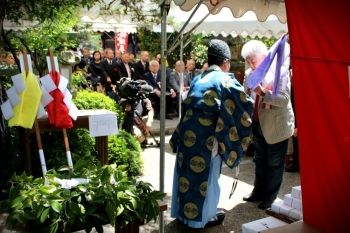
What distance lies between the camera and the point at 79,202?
231 centimetres

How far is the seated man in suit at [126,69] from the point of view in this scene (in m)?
10.0

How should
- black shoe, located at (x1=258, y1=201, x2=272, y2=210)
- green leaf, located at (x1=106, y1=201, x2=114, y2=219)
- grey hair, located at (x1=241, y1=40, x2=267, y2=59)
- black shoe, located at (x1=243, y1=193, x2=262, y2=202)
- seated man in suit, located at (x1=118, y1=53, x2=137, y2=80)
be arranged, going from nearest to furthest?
green leaf, located at (x1=106, y1=201, x2=114, y2=219) < grey hair, located at (x1=241, y1=40, x2=267, y2=59) < black shoe, located at (x1=258, y1=201, x2=272, y2=210) < black shoe, located at (x1=243, y1=193, x2=262, y2=202) < seated man in suit, located at (x1=118, y1=53, x2=137, y2=80)

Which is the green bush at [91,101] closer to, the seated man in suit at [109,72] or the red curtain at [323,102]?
the red curtain at [323,102]

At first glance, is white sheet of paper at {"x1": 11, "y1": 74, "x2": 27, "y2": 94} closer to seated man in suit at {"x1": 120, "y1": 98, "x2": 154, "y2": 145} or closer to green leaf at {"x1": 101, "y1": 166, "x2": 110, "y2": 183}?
green leaf at {"x1": 101, "y1": 166, "x2": 110, "y2": 183}

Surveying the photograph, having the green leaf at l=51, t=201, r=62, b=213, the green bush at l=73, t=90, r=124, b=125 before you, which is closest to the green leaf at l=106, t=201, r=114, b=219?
the green leaf at l=51, t=201, r=62, b=213

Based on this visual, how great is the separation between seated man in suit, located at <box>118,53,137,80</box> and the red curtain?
813cm

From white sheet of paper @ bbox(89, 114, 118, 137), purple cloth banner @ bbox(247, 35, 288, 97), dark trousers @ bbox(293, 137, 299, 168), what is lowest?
dark trousers @ bbox(293, 137, 299, 168)

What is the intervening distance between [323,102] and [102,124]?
7.18 ft

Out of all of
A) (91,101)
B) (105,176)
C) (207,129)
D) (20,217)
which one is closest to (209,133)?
(207,129)

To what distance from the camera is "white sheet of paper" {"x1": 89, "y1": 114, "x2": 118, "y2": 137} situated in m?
3.54

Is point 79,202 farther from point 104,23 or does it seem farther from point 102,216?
point 104,23

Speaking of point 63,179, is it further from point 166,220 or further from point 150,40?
point 150,40

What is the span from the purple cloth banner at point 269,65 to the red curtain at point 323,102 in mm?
1481

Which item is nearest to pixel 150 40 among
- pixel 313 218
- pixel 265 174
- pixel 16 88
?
pixel 265 174
